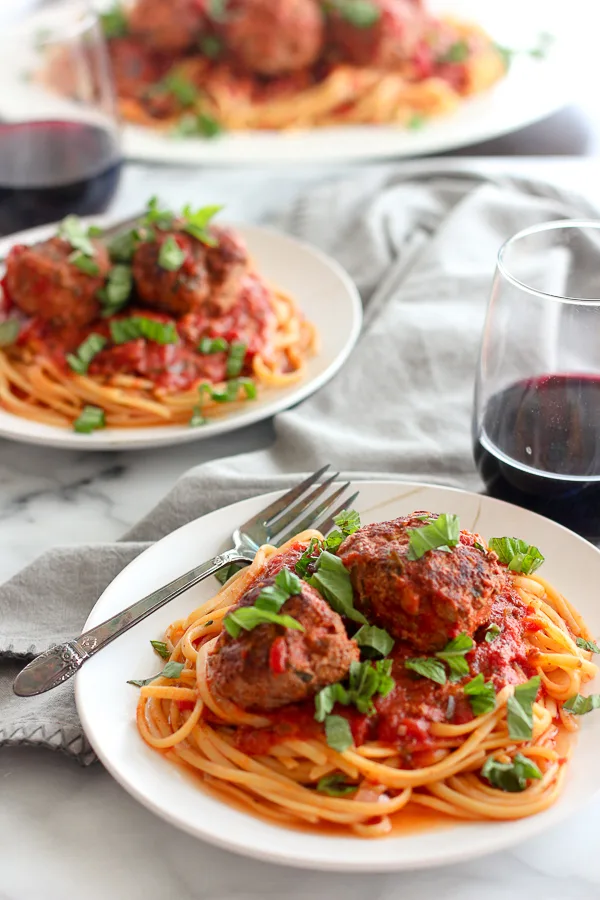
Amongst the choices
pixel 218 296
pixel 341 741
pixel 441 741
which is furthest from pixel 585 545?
pixel 218 296

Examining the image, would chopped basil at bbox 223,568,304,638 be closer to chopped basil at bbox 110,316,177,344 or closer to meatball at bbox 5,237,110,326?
chopped basil at bbox 110,316,177,344

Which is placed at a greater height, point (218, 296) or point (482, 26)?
point (482, 26)

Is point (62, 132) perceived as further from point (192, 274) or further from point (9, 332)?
point (192, 274)

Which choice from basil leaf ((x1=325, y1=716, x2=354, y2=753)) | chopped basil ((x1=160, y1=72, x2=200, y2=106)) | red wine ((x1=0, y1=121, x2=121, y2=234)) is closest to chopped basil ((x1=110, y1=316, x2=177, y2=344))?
red wine ((x1=0, y1=121, x2=121, y2=234))

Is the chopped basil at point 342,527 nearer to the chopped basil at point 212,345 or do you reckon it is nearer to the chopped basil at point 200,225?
the chopped basil at point 212,345

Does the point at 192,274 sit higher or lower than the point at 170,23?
lower

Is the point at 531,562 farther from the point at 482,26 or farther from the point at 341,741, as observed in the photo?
the point at 482,26

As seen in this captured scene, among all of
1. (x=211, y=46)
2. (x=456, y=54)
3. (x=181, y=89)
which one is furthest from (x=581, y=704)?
(x=211, y=46)
